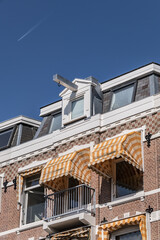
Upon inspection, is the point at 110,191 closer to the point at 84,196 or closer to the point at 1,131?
the point at 84,196

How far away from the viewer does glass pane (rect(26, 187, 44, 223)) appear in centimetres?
2577

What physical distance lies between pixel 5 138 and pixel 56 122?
11.1 ft

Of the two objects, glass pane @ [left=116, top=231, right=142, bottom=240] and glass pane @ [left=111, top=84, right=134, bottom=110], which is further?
glass pane @ [left=111, top=84, right=134, bottom=110]

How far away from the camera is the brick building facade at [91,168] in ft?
73.2

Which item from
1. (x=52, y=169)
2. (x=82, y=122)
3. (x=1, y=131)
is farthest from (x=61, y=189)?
(x=1, y=131)

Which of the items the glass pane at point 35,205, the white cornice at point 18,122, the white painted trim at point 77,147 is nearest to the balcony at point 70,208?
the glass pane at point 35,205

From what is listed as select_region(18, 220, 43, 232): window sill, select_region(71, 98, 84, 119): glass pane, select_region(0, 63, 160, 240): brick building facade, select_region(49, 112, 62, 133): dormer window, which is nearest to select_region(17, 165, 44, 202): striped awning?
select_region(0, 63, 160, 240): brick building facade

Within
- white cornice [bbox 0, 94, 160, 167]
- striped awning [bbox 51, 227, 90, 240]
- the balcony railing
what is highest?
white cornice [bbox 0, 94, 160, 167]

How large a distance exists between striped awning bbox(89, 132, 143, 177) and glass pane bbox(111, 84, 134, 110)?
8.11 feet

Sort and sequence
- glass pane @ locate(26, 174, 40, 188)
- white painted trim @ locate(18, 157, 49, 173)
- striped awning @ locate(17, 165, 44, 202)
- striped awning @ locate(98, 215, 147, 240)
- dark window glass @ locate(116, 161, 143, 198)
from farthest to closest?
glass pane @ locate(26, 174, 40, 188) < white painted trim @ locate(18, 157, 49, 173) < striped awning @ locate(17, 165, 44, 202) < dark window glass @ locate(116, 161, 143, 198) < striped awning @ locate(98, 215, 147, 240)

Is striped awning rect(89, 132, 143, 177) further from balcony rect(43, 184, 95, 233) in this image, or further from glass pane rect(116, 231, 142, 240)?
glass pane rect(116, 231, 142, 240)

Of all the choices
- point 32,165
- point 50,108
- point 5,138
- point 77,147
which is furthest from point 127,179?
point 5,138

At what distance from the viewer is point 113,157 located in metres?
22.3

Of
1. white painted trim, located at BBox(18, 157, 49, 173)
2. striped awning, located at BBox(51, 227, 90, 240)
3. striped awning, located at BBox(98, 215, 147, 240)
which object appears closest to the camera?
striped awning, located at BBox(98, 215, 147, 240)
